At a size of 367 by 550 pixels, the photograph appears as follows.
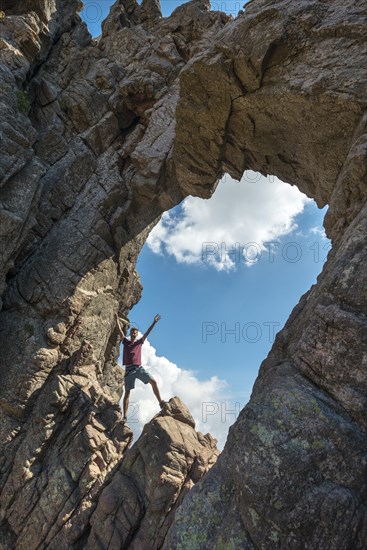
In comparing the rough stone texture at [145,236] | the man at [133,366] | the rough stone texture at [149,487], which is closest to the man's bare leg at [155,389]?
the man at [133,366]

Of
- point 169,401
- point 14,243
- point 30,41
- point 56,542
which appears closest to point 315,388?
point 169,401

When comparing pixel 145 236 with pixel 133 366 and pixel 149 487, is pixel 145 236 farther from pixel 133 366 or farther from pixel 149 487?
pixel 149 487

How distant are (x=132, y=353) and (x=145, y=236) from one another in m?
11.7

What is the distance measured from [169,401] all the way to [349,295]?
12442mm

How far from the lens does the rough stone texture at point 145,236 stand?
8688 mm

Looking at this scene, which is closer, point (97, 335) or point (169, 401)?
point (169, 401)

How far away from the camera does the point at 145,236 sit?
29844mm

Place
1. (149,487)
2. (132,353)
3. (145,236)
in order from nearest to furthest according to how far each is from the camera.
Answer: (149,487), (132,353), (145,236)

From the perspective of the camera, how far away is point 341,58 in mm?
14578

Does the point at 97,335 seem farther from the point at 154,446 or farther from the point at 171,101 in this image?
the point at 171,101

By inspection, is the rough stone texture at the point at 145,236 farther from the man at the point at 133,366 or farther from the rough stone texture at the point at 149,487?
the man at the point at 133,366

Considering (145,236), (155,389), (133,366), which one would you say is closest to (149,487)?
(155,389)

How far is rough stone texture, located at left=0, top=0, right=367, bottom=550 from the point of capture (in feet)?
28.5

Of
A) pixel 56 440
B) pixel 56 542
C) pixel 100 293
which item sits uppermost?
pixel 100 293
